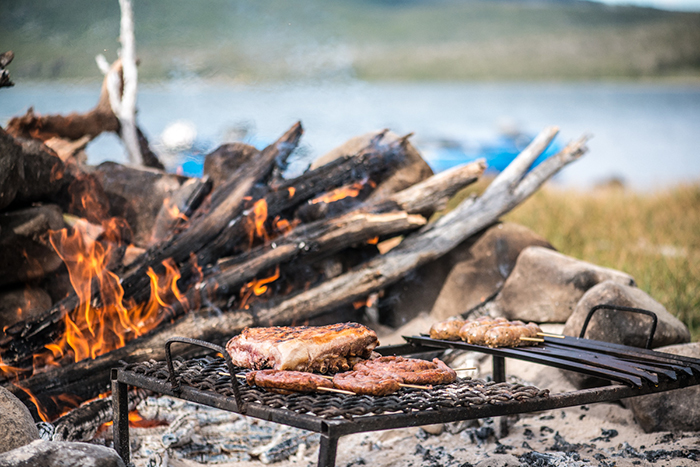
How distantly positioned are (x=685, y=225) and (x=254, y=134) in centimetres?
727

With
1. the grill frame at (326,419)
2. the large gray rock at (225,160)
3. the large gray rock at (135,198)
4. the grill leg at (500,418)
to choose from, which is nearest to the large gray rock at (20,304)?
the large gray rock at (135,198)

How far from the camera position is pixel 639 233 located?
30.5 feet

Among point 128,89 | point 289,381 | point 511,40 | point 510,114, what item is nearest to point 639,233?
point 128,89

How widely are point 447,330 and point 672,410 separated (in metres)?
1.57

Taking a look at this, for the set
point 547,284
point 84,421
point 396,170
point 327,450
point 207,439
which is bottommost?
point 207,439

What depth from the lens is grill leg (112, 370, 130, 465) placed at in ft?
9.98

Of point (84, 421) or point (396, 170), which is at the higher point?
point (396, 170)

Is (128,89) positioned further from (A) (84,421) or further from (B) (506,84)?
(B) (506,84)

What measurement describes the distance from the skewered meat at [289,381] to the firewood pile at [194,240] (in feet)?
5.87

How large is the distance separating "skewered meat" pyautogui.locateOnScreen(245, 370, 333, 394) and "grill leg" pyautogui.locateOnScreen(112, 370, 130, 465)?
84 centimetres

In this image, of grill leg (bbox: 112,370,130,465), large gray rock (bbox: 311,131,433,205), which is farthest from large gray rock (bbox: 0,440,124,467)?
large gray rock (bbox: 311,131,433,205)

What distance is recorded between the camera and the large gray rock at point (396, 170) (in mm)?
5469

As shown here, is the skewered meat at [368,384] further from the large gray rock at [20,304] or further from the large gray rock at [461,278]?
the large gray rock at [461,278]

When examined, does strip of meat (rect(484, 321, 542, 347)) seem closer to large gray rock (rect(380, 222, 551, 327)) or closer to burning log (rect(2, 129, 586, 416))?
burning log (rect(2, 129, 586, 416))
